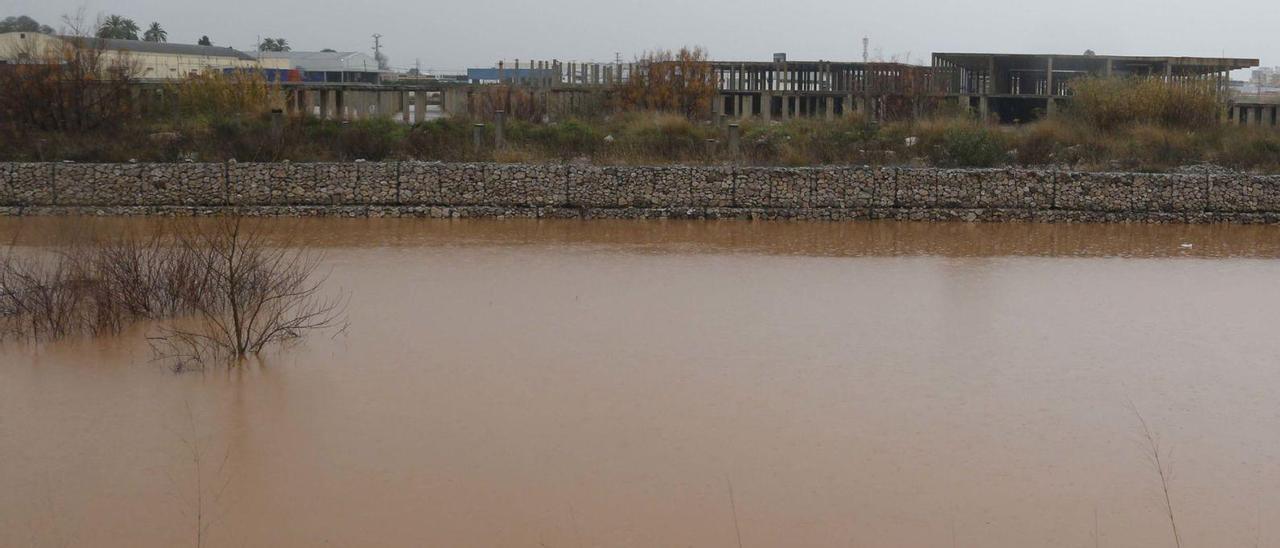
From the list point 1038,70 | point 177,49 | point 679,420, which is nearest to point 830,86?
point 1038,70

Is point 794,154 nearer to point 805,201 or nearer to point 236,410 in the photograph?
point 805,201

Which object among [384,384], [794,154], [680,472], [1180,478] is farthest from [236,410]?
[794,154]

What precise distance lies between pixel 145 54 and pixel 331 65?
15225 mm

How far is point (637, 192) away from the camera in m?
27.4

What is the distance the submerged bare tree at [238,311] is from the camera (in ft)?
44.1

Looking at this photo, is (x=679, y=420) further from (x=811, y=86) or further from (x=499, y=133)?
(x=811, y=86)

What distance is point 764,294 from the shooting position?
17.9 m

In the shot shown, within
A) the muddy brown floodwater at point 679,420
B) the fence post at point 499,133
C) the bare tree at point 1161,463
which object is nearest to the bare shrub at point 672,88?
the fence post at point 499,133

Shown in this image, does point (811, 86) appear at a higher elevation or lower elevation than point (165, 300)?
higher

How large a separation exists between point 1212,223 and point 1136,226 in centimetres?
166

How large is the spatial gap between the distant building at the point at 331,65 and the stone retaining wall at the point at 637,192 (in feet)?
139

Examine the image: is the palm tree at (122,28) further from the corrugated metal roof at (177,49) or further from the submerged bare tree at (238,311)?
the submerged bare tree at (238,311)

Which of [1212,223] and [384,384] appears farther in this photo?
[1212,223]

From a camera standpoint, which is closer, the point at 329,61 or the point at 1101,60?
the point at 1101,60
